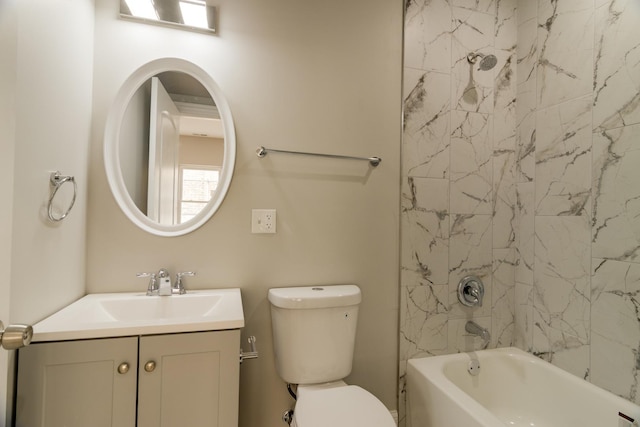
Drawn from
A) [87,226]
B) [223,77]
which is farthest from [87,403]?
[223,77]

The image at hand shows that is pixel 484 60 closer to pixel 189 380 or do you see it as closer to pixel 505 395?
pixel 505 395

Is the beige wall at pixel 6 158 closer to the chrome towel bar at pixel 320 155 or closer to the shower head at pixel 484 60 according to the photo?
the chrome towel bar at pixel 320 155

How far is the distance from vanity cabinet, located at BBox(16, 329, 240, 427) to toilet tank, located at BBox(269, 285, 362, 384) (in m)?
0.31

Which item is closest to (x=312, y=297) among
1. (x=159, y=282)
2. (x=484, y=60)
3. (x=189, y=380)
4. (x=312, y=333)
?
(x=312, y=333)

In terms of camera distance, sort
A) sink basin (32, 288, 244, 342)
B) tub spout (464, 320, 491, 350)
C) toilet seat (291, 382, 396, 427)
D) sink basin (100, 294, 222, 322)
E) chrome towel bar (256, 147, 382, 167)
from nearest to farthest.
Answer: sink basin (32, 288, 244, 342) → toilet seat (291, 382, 396, 427) → sink basin (100, 294, 222, 322) → chrome towel bar (256, 147, 382, 167) → tub spout (464, 320, 491, 350)

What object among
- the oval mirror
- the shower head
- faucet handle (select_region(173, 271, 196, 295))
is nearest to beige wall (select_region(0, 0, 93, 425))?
the oval mirror

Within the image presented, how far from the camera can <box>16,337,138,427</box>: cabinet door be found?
2.68ft

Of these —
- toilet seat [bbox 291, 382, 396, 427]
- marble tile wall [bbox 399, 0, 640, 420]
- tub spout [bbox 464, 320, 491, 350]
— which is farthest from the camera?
tub spout [bbox 464, 320, 491, 350]

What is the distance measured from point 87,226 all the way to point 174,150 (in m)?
0.47

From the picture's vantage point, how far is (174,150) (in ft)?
4.30

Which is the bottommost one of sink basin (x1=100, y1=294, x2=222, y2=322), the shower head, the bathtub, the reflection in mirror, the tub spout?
the bathtub

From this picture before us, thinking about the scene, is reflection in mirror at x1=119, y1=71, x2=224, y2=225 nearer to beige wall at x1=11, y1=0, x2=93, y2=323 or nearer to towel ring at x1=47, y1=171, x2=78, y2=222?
beige wall at x1=11, y1=0, x2=93, y2=323

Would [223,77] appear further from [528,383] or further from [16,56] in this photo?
[528,383]

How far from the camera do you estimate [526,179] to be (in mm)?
1650
